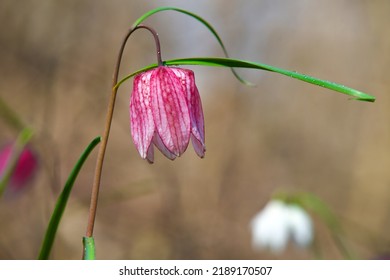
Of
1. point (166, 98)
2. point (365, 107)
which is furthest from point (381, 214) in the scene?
point (166, 98)

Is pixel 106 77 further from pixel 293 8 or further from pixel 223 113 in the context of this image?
pixel 293 8

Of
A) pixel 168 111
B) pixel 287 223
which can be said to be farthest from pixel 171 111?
pixel 287 223

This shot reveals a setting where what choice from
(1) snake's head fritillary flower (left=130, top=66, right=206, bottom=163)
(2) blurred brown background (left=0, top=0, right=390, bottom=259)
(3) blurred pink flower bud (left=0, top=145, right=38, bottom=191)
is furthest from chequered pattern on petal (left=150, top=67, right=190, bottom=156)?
(2) blurred brown background (left=0, top=0, right=390, bottom=259)

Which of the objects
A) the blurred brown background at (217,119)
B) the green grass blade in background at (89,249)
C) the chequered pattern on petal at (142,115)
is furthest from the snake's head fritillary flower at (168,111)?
the blurred brown background at (217,119)

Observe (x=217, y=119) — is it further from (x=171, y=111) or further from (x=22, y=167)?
(x=171, y=111)

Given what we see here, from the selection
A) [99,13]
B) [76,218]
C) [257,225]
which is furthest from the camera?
[99,13]
